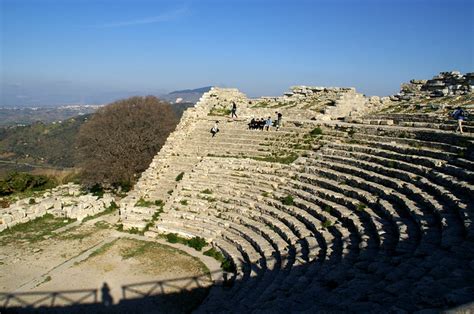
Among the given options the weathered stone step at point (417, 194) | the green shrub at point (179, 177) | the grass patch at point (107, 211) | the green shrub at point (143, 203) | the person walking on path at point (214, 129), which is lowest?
the grass patch at point (107, 211)

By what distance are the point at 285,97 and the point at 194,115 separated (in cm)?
748

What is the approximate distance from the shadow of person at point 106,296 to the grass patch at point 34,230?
5.00m

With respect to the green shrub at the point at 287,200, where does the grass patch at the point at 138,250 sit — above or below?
below

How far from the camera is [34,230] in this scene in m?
15.5

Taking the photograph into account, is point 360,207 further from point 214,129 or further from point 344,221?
point 214,129

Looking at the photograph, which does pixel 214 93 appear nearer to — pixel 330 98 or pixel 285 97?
pixel 285 97

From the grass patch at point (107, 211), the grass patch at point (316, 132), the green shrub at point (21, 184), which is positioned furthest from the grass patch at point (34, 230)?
the grass patch at point (316, 132)

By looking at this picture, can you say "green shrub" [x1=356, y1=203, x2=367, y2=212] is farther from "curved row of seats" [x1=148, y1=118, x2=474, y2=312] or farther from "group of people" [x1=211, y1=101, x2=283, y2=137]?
"group of people" [x1=211, y1=101, x2=283, y2=137]

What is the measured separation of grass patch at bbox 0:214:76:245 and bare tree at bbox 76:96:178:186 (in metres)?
6.75

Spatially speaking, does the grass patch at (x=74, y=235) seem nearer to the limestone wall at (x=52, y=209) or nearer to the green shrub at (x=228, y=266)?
the limestone wall at (x=52, y=209)

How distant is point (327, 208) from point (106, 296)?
675 cm

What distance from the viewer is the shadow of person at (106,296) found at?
33.8ft

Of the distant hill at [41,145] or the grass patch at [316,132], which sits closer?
the grass patch at [316,132]

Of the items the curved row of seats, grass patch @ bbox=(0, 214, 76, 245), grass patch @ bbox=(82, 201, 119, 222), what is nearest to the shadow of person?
the curved row of seats
